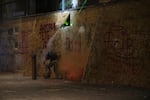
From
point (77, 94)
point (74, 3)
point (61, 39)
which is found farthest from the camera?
point (61, 39)

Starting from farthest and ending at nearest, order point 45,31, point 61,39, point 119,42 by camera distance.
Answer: point 45,31, point 61,39, point 119,42

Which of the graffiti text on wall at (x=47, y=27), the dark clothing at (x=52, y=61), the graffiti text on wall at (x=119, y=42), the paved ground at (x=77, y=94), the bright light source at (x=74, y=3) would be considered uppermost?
the bright light source at (x=74, y=3)

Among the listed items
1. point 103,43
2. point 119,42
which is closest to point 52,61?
point 103,43

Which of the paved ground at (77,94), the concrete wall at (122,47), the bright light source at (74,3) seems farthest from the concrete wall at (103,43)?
the paved ground at (77,94)

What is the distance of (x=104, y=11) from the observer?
763 inches

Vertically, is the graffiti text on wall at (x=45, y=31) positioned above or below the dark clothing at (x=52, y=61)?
above

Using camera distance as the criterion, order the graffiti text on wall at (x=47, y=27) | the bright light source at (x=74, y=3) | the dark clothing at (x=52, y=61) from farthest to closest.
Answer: the graffiti text on wall at (x=47, y=27), the dark clothing at (x=52, y=61), the bright light source at (x=74, y=3)

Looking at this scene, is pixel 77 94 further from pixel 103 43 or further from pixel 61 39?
pixel 61 39

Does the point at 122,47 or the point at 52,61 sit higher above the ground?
the point at 122,47

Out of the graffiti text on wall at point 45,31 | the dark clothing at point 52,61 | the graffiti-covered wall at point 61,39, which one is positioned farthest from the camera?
the graffiti text on wall at point 45,31

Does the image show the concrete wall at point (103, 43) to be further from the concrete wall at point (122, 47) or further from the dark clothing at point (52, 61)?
the dark clothing at point (52, 61)

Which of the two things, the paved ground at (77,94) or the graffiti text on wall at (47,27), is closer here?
the paved ground at (77,94)

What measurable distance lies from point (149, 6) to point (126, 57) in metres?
2.50

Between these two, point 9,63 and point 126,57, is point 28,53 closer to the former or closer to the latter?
point 9,63
